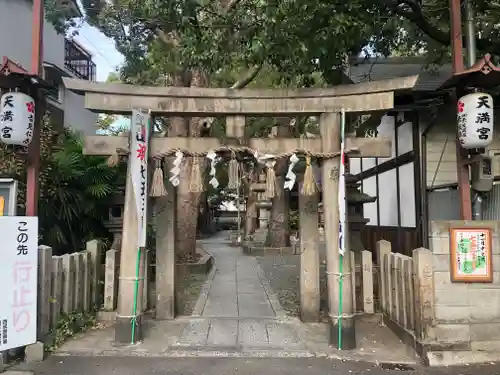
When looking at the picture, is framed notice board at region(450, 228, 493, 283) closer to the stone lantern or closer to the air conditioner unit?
the air conditioner unit

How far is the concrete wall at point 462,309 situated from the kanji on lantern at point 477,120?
117 centimetres

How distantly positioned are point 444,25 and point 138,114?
793 centimetres

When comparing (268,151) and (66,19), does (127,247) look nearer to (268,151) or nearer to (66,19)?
(268,151)

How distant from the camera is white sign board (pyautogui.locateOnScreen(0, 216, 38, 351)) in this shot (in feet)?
17.8

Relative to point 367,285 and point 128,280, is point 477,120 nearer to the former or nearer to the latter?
point 367,285

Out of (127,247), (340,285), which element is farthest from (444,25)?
(127,247)

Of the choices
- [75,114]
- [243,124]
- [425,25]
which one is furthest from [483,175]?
[75,114]

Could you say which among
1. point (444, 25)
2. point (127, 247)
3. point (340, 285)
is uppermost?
point (444, 25)

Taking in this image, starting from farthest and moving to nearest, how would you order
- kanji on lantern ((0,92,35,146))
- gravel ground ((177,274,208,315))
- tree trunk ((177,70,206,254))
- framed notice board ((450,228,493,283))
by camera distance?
tree trunk ((177,70,206,254))
gravel ground ((177,274,208,315))
framed notice board ((450,228,493,283))
kanji on lantern ((0,92,35,146))

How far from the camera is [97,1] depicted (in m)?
11.6

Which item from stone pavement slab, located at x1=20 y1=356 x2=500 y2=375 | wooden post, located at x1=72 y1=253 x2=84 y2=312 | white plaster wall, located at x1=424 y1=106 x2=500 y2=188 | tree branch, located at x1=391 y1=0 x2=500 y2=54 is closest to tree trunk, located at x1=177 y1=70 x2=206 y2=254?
wooden post, located at x1=72 y1=253 x2=84 y2=312

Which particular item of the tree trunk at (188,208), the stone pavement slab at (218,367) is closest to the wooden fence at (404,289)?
the stone pavement slab at (218,367)

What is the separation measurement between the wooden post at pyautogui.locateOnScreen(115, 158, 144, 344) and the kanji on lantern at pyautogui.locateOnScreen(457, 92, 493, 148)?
501cm

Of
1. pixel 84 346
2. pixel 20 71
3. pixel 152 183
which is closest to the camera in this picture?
pixel 20 71
